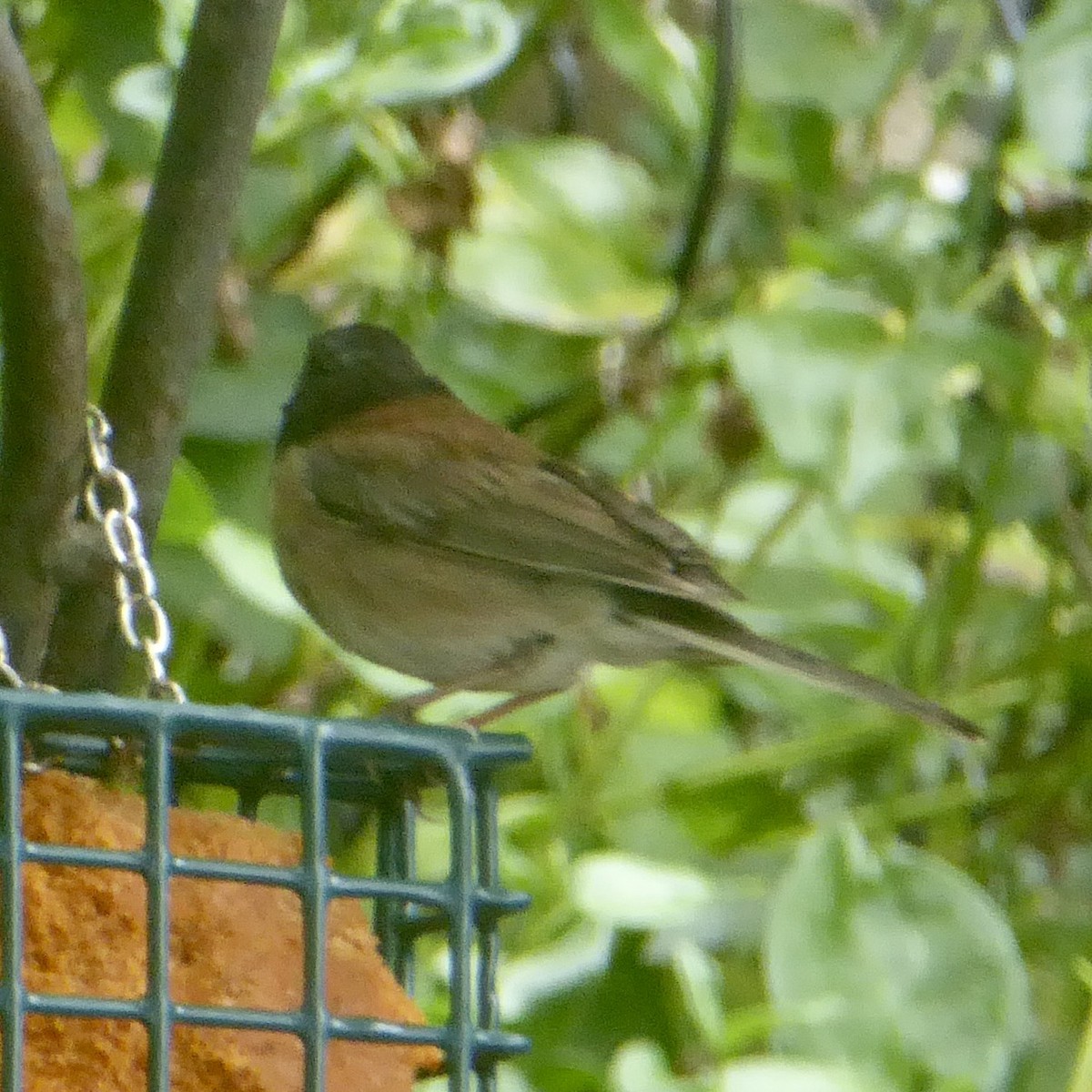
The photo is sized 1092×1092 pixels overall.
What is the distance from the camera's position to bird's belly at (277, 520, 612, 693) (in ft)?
7.42

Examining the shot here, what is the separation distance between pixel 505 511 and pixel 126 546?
0.97 metres

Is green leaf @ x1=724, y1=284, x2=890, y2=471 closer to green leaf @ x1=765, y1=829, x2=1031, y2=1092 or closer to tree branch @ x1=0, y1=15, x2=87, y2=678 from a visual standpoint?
green leaf @ x1=765, y1=829, x2=1031, y2=1092

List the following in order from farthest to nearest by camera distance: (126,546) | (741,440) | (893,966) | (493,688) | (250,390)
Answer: (741,440), (250,390), (493,688), (893,966), (126,546)

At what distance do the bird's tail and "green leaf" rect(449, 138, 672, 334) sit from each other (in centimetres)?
57

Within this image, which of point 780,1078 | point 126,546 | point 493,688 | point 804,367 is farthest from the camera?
point 804,367

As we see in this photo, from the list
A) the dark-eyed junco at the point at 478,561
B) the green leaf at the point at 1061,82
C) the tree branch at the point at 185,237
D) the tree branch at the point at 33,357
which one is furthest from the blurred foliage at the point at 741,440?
the tree branch at the point at 33,357

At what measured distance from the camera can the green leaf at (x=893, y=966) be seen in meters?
1.93

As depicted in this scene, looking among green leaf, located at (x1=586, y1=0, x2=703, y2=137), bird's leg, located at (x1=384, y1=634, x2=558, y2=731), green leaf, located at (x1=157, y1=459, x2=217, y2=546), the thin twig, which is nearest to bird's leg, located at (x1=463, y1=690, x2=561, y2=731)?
bird's leg, located at (x1=384, y1=634, x2=558, y2=731)

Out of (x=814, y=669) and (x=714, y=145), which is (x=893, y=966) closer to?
(x=814, y=669)

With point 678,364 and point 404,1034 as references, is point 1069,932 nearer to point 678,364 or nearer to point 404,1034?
point 678,364

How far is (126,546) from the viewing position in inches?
57.4

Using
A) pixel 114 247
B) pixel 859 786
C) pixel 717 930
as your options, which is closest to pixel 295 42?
pixel 114 247

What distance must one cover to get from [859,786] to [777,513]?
529 millimetres

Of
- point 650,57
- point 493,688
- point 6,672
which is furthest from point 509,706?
point 650,57
